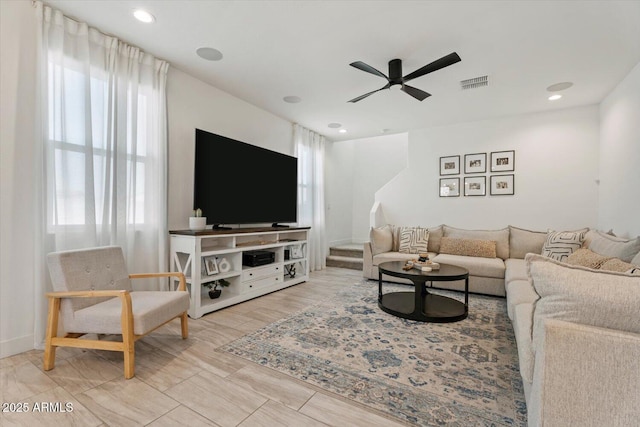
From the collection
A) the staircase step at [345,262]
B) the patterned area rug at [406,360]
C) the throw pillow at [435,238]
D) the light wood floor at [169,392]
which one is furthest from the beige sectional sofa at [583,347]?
the staircase step at [345,262]

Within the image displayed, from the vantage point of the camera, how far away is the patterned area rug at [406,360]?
1.57 m

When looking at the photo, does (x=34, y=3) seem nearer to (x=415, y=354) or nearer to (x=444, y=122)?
(x=415, y=354)

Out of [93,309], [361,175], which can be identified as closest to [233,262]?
[93,309]

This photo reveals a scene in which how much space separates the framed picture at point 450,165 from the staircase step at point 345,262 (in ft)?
7.46

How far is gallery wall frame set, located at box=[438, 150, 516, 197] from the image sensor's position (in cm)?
471

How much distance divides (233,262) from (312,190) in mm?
2455

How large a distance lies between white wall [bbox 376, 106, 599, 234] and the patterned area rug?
2417 millimetres

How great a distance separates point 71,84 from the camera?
2.36 metres

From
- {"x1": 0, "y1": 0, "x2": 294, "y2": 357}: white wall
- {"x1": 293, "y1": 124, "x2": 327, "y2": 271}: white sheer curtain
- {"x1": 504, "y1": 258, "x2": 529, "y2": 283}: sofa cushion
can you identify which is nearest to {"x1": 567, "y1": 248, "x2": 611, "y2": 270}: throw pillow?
{"x1": 504, "y1": 258, "x2": 529, "y2": 283}: sofa cushion

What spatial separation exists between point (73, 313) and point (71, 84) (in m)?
1.85

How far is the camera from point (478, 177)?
4926 millimetres

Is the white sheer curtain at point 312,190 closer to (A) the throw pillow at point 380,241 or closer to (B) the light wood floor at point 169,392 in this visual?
(A) the throw pillow at point 380,241

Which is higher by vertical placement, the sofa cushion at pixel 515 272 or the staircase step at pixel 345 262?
the sofa cushion at pixel 515 272

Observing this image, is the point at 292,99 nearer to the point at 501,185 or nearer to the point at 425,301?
the point at 425,301
